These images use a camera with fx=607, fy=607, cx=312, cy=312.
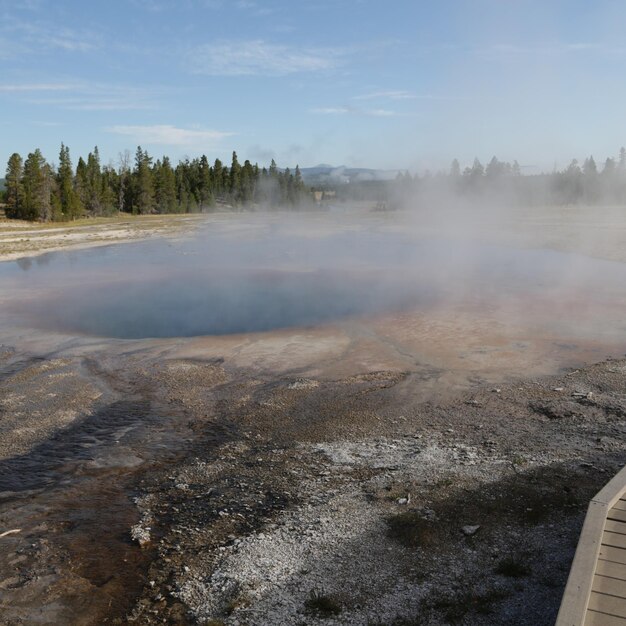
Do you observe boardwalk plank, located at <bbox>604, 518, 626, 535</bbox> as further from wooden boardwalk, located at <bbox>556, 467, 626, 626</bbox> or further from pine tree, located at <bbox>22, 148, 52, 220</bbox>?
pine tree, located at <bbox>22, 148, 52, 220</bbox>

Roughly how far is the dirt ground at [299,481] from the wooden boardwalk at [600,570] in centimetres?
64

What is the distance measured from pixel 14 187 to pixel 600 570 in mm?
49139

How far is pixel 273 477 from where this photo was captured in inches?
248

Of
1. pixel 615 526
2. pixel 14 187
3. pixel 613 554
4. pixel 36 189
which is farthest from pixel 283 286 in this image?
pixel 14 187

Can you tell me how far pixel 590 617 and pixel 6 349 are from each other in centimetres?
1074

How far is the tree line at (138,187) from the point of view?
147 ft

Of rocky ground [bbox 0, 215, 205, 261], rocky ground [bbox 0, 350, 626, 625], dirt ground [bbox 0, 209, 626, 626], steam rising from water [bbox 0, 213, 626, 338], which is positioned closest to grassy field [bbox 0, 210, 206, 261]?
rocky ground [bbox 0, 215, 205, 261]

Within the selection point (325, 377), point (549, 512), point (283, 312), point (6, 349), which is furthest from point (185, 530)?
point (283, 312)

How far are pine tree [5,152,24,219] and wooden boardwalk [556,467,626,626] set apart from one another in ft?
156

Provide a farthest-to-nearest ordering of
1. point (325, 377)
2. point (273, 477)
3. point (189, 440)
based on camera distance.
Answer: point (325, 377) < point (189, 440) < point (273, 477)

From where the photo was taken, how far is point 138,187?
58750 mm

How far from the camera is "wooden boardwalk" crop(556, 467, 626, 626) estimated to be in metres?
3.27

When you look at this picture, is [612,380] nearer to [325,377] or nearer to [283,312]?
[325,377]

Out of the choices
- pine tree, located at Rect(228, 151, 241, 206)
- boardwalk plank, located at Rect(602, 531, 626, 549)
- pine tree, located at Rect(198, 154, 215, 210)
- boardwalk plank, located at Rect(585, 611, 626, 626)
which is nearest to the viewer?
boardwalk plank, located at Rect(585, 611, 626, 626)
